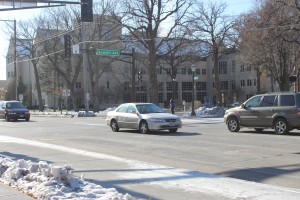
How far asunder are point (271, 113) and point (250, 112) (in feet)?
3.64

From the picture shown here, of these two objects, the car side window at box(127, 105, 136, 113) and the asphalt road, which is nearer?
the asphalt road

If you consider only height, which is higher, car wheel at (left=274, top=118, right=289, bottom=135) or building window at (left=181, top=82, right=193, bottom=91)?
building window at (left=181, top=82, right=193, bottom=91)

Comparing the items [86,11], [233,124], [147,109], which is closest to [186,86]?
[86,11]

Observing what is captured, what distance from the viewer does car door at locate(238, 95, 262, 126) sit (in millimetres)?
19578

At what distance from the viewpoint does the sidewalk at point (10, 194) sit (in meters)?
7.10

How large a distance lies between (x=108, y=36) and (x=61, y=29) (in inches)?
293

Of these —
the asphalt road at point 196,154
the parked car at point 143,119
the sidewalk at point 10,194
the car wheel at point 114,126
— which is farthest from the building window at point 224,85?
the sidewalk at point 10,194

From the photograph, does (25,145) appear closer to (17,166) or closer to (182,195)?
(17,166)

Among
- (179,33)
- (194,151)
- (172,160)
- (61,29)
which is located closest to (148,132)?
(194,151)

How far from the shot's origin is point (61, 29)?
63.0 meters

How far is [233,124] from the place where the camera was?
2066cm

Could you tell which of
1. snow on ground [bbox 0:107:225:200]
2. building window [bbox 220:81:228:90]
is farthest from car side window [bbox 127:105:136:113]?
building window [bbox 220:81:228:90]

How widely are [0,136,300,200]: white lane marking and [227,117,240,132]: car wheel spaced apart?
10.1m

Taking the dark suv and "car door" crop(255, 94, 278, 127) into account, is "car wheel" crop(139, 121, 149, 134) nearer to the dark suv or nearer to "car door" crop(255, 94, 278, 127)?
the dark suv
